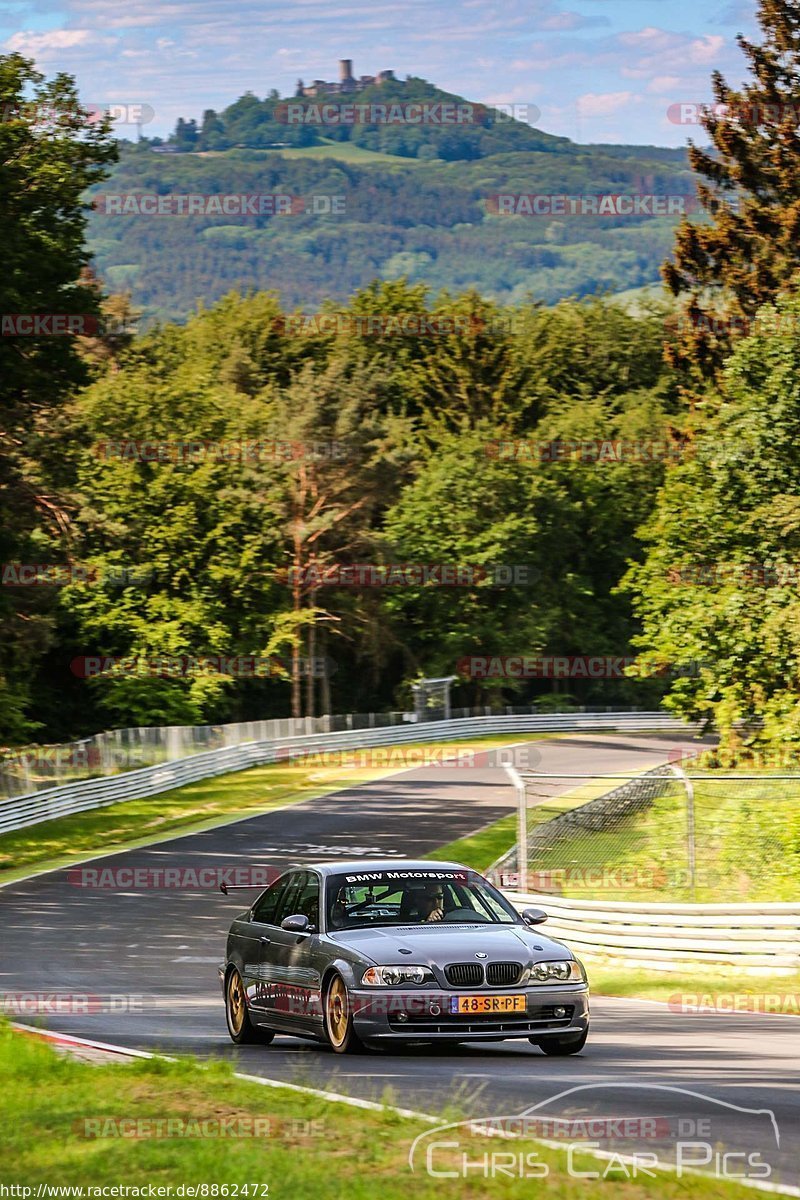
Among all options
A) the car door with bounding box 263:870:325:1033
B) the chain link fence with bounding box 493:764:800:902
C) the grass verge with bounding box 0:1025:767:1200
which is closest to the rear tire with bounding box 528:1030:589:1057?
the car door with bounding box 263:870:325:1033

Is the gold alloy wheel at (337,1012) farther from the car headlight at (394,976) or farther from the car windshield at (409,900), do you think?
the car windshield at (409,900)

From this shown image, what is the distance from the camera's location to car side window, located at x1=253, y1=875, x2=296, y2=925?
13.7 m

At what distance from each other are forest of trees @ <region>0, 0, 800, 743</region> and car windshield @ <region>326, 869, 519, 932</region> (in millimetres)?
24225

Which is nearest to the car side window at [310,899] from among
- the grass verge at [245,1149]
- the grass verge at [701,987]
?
the grass verge at [245,1149]

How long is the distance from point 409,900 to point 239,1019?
1757mm

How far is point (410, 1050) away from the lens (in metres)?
12.4

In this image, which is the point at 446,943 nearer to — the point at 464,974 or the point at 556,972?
the point at 464,974

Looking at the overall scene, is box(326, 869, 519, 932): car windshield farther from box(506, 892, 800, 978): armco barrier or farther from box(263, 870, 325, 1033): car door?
box(506, 892, 800, 978): armco barrier

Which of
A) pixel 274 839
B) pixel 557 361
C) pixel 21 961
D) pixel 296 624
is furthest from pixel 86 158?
pixel 557 361

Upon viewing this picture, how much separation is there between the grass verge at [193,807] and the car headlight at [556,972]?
22.2 metres

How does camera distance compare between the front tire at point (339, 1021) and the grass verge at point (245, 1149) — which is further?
the front tire at point (339, 1021)

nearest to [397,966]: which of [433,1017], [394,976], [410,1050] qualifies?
[394,976]

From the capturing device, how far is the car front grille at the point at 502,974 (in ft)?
38.7

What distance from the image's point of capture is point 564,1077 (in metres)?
10.7
